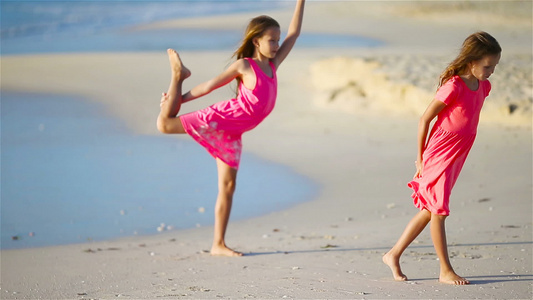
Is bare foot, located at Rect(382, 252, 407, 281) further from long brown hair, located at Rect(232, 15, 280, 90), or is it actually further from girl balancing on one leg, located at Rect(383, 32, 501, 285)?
long brown hair, located at Rect(232, 15, 280, 90)

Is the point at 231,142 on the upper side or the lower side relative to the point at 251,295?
upper

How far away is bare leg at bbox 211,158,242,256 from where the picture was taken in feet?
19.2

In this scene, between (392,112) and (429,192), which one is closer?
(429,192)

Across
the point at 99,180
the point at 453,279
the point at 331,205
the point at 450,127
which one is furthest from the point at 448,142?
the point at 99,180

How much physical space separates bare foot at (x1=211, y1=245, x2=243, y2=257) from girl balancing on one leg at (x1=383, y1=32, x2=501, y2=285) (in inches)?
61.3

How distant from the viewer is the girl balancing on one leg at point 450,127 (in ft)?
15.3

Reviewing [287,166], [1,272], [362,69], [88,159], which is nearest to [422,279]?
[1,272]

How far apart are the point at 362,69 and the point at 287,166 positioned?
6.02 metres

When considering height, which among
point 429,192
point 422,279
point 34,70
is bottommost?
point 422,279

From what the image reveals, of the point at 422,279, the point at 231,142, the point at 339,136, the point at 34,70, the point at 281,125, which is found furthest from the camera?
the point at 34,70

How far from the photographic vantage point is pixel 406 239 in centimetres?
491

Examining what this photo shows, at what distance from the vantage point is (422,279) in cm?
494

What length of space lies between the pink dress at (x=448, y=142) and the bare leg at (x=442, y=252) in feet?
0.20

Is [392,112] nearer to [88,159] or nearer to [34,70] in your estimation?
[88,159]
